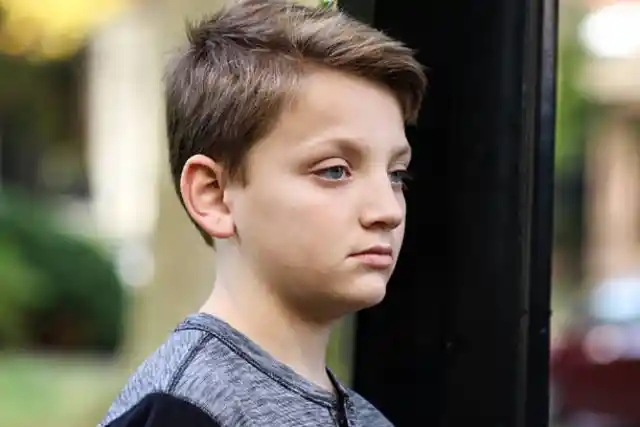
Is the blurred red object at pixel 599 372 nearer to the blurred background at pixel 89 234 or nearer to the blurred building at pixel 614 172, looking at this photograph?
the blurred background at pixel 89 234

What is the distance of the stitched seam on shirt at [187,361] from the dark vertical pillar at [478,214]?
0.48m

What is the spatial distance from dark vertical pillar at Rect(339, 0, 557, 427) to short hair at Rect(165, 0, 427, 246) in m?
0.21

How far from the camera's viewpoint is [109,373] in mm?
8125

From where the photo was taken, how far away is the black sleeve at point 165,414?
4.25 feet

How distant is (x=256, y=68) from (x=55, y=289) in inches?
310

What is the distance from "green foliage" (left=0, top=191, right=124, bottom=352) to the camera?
8.62 metres

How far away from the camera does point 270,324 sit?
1456 millimetres

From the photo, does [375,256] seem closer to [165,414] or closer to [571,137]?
[165,414]

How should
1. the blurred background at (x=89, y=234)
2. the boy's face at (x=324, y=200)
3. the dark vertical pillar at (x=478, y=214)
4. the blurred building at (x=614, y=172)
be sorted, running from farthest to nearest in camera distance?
1. the blurred building at (x=614, y=172)
2. the blurred background at (x=89, y=234)
3. the dark vertical pillar at (x=478, y=214)
4. the boy's face at (x=324, y=200)

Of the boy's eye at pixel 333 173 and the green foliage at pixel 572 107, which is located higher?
the green foliage at pixel 572 107

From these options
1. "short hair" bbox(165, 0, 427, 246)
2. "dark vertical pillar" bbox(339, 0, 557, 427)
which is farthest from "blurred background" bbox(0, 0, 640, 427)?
"short hair" bbox(165, 0, 427, 246)

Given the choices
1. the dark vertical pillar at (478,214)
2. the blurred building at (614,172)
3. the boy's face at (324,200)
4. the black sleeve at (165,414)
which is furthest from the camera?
the blurred building at (614,172)

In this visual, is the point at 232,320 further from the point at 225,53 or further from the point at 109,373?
the point at 109,373

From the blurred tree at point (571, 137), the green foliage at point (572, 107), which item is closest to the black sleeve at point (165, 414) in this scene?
the blurred tree at point (571, 137)
